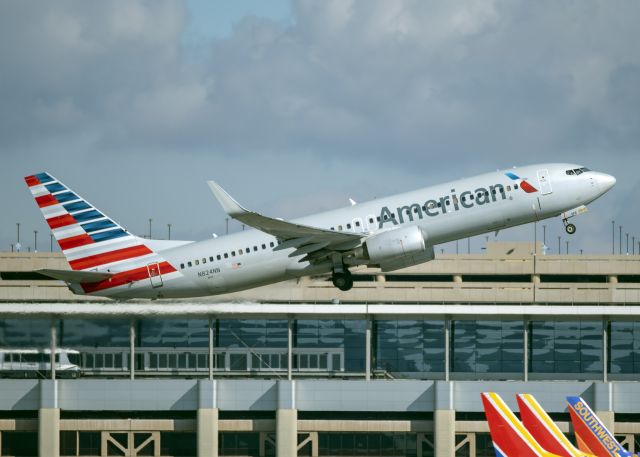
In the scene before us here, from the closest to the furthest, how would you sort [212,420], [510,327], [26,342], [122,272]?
[122,272] < [212,420] < [26,342] < [510,327]

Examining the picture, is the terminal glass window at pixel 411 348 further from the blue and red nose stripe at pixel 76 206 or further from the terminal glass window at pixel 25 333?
the blue and red nose stripe at pixel 76 206

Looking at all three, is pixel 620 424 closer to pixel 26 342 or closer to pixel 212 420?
pixel 212 420

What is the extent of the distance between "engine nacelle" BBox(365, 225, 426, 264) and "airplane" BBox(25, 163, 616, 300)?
2.1 inches

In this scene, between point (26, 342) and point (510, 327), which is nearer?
point (26, 342)

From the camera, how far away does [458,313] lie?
8819 cm

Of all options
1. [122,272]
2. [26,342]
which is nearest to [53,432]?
[26,342]

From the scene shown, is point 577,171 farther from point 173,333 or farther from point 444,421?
point 173,333

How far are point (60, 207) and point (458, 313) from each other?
90.1 ft

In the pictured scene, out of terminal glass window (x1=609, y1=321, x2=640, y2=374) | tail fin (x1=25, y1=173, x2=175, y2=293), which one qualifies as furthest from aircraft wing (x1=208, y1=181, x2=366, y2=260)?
terminal glass window (x1=609, y1=321, x2=640, y2=374)

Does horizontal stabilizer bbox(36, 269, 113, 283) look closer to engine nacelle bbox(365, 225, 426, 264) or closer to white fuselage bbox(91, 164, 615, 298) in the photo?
white fuselage bbox(91, 164, 615, 298)

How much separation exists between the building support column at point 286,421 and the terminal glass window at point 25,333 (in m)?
16.8

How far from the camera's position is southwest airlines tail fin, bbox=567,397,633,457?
6525 centimetres

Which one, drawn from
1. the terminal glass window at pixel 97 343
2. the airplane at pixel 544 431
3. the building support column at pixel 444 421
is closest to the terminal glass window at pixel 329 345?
the terminal glass window at pixel 97 343

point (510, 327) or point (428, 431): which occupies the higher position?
point (510, 327)
